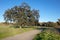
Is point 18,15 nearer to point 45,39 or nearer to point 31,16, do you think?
point 31,16

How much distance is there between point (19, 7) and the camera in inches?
2844

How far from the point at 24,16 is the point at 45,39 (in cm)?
5439

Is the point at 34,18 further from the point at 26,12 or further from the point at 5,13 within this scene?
the point at 5,13

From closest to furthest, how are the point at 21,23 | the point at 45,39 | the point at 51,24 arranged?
1. the point at 45,39
2. the point at 21,23
3. the point at 51,24

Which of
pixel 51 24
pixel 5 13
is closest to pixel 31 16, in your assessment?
pixel 5 13

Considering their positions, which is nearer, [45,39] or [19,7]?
[45,39]

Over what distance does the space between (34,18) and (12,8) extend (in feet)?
35.9

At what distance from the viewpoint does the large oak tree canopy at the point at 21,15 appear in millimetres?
69938

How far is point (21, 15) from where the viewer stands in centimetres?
7025

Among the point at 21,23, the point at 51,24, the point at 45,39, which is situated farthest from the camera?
the point at 51,24

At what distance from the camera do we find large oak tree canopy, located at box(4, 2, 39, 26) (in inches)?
2753

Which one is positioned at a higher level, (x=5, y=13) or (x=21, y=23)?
(x=5, y=13)

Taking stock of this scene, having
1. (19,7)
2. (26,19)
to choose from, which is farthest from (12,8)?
(26,19)

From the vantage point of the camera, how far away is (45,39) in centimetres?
1605
